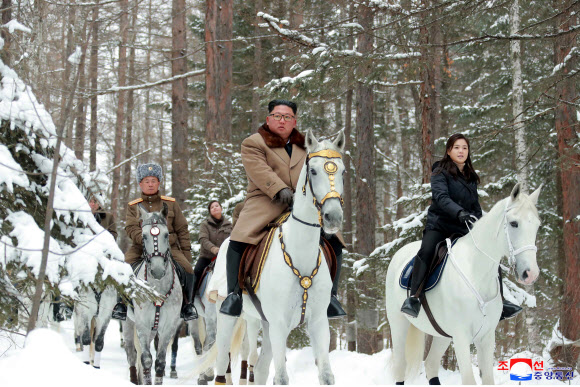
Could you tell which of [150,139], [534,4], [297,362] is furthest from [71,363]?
[150,139]

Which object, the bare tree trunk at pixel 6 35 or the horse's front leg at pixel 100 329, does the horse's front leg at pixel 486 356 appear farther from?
the horse's front leg at pixel 100 329

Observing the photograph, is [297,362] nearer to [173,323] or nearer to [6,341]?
[173,323]

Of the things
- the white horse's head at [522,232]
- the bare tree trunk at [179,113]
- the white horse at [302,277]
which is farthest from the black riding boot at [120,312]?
the bare tree trunk at [179,113]

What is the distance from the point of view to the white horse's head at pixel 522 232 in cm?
550

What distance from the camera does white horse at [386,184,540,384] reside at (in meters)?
5.64

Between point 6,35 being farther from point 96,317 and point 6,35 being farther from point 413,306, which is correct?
point 96,317

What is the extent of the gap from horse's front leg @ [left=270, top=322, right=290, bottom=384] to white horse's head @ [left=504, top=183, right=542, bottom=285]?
231 centimetres

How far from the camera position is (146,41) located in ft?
99.2

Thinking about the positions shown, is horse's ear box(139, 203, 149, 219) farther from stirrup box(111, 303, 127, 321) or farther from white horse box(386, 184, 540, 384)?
A: white horse box(386, 184, 540, 384)

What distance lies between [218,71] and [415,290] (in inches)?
470

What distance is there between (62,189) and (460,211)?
4099 mm

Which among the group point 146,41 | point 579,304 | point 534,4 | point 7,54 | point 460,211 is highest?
point 146,41

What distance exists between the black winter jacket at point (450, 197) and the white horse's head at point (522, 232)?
92cm

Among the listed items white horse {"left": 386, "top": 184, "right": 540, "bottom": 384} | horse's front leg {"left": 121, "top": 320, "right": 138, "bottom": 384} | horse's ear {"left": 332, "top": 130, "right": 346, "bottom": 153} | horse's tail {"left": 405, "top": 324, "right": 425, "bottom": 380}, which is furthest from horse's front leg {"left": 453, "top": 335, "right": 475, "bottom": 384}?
horse's front leg {"left": 121, "top": 320, "right": 138, "bottom": 384}
